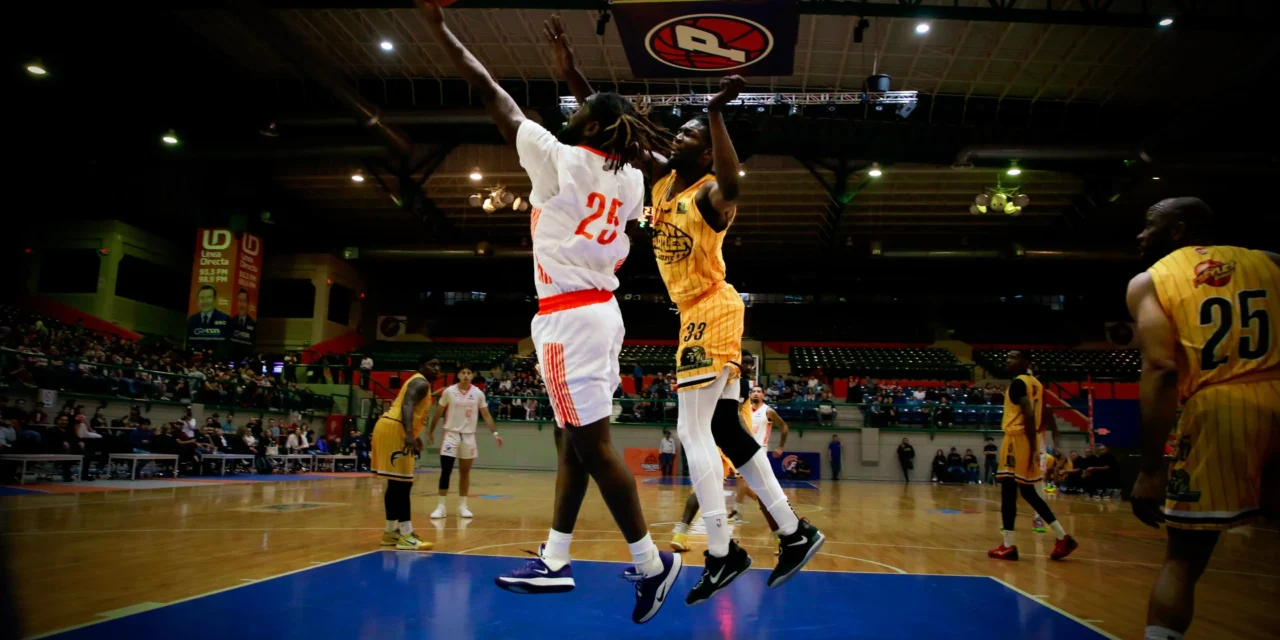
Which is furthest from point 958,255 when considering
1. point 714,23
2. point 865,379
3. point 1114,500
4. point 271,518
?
point 271,518

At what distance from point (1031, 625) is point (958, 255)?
2644cm

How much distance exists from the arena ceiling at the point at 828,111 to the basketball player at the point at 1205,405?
40.6 feet

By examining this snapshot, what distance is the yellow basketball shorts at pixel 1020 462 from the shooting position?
690 cm

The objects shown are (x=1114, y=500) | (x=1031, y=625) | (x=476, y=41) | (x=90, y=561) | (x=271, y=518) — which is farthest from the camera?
(x=476, y=41)

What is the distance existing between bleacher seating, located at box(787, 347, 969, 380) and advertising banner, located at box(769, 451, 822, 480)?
27.0 feet

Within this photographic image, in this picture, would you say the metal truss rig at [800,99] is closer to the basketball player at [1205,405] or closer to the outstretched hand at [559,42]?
the outstretched hand at [559,42]

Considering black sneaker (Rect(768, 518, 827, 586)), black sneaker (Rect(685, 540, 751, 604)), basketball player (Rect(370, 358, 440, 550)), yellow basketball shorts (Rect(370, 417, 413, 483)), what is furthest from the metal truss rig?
black sneaker (Rect(685, 540, 751, 604))

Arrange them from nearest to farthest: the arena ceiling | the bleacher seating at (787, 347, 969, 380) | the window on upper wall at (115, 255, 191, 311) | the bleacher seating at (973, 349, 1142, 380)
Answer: the arena ceiling < the window on upper wall at (115, 255, 191, 311) < the bleacher seating at (973, 349, 1142, 380) < the bleacher seating at (787, 347, 969, 380)

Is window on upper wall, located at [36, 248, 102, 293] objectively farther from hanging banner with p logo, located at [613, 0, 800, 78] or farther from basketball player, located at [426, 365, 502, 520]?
basketball player, located at [426, 365, 502, 520]

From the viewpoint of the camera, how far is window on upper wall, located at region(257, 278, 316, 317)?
3197 centimetres

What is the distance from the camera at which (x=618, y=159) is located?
2.93m

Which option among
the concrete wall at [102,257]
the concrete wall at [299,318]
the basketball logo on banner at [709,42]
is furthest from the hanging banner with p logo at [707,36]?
the concrete wall at [299,318]

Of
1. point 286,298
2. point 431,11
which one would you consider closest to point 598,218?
point 431,11

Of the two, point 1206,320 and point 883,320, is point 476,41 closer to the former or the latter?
point 1206,320
